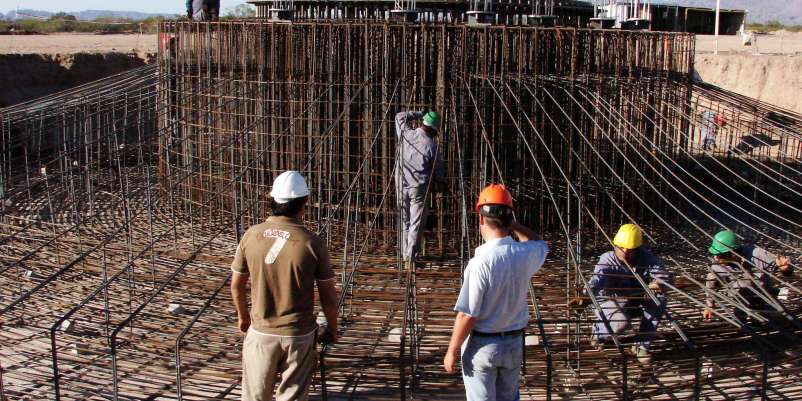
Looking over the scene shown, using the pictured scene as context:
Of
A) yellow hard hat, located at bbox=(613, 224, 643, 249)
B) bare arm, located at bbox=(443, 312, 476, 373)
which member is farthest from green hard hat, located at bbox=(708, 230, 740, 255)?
bare arm, located at bbox=(443, 312, 476, 373)

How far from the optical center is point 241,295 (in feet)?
15.2

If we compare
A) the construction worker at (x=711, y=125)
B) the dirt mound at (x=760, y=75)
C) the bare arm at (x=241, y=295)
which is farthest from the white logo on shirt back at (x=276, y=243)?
the dirt mound at (x=760, y=75)

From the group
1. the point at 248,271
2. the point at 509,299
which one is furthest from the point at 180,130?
the point at 509,299

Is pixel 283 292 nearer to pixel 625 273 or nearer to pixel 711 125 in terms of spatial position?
pixel 625 273

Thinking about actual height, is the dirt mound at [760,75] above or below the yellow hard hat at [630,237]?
above

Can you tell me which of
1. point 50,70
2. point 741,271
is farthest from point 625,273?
point 50,70

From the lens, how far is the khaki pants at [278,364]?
4.50 meters

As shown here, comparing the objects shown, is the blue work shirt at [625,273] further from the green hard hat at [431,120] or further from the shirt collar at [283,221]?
the green hard hat at [431,120]

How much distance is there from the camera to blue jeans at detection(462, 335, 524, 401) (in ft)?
14.3

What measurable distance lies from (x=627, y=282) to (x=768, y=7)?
183m

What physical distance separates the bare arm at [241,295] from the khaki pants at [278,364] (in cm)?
16

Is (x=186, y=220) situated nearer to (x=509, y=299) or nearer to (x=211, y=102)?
(x=211, y=102)

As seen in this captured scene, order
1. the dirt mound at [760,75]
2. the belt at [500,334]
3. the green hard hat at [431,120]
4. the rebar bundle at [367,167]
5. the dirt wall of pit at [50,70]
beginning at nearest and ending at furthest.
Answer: the belt at [500,334]
the rebar bundle at [367,167]
the green hard hat at [431,120]
the dirt wall of pit at [50,70]
the dirt mound at [760,75]

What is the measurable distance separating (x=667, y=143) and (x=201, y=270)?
225 inches
